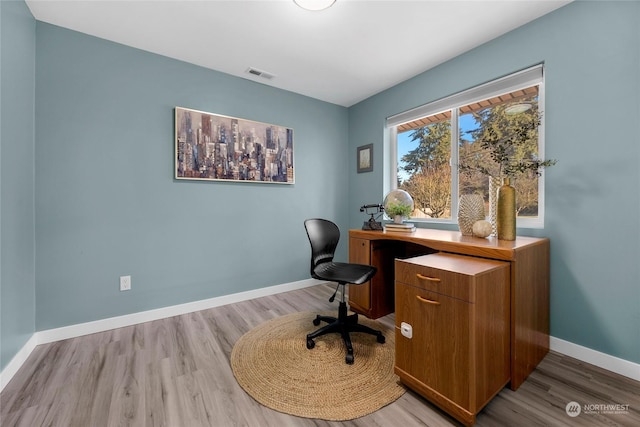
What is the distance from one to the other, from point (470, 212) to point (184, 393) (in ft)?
7.16

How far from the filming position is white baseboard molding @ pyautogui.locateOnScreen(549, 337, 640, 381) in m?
1.49

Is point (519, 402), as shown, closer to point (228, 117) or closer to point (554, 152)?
point (554, 152)

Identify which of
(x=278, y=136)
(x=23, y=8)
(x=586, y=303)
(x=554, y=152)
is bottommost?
(x=586, y=303)

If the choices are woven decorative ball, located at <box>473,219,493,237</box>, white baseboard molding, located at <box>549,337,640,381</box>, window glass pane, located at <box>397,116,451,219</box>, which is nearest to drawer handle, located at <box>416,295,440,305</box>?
woven decorative ball, located at <box>473,219,493,237</box>

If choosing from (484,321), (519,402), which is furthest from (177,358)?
(519,402)

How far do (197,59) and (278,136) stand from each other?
104cm

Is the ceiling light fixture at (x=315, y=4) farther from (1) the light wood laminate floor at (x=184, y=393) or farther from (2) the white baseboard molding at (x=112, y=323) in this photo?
(2) the white baseboard molding at (x=112, y=323)

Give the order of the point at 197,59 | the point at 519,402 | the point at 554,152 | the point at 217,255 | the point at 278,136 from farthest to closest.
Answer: the point at 278,136 < the point at 217,255 < the point at 197,59 < the point at 554,152 < the point at 519,402

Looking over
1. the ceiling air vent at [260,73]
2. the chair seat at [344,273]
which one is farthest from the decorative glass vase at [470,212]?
the ceiling air vent at [260,73]

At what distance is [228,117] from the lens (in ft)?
8.61

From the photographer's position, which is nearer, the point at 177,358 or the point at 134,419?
the point at 134,419

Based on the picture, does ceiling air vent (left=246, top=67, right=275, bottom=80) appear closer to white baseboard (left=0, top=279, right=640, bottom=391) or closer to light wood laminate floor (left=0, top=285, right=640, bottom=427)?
white baseboard (left=0, top=279, right=640, bottom=391)

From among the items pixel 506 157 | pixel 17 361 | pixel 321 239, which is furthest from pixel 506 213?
pixel 17 361

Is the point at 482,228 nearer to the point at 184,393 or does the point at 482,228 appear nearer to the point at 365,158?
the point at 365,158
